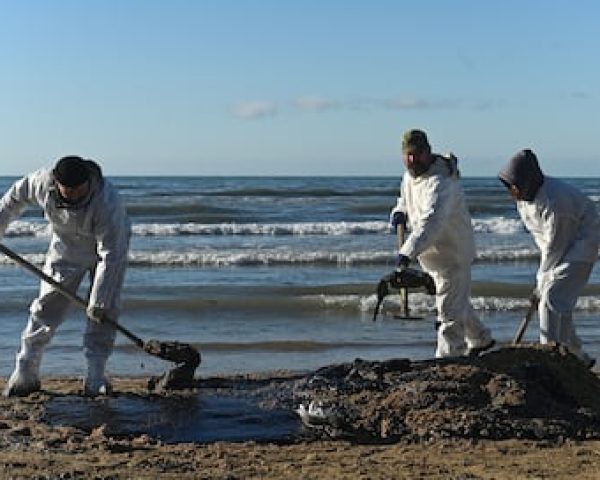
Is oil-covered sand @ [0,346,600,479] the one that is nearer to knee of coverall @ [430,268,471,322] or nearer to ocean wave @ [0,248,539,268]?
knee of coverall @ [430,268,471,322]

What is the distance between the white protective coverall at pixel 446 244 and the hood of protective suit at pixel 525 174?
44 cm

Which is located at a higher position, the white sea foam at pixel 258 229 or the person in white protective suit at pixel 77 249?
the person in white protective suit at pixel 77 249

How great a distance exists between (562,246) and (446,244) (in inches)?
31.4

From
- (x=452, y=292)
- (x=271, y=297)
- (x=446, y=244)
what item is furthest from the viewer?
(x=271, y=297)

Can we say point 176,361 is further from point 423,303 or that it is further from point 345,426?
point 423,303

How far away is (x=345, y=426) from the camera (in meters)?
5.92

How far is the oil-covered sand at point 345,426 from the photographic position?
5.16 m

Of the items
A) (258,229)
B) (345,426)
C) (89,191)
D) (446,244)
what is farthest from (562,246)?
(258,229)

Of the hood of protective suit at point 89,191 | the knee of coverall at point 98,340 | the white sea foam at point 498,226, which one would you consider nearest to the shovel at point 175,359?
the knee of coverall at point 98,340

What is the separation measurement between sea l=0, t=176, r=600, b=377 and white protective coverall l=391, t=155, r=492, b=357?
2.50 ft

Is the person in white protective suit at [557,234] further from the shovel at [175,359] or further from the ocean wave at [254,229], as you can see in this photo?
the ocean wave at [254,229]

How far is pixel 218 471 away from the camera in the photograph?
513 cm

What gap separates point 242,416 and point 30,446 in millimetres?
1232

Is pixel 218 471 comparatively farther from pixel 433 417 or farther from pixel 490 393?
pixel 490 393
